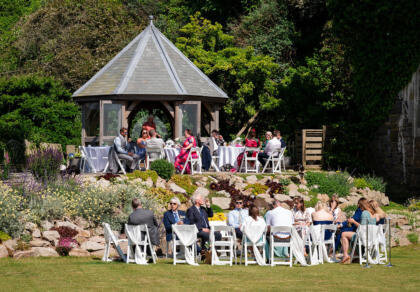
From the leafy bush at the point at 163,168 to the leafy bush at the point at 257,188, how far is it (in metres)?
2.17

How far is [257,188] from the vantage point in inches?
723

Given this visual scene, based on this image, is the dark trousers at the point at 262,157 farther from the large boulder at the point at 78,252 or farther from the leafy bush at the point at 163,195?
the large boulder at the point at 78,252

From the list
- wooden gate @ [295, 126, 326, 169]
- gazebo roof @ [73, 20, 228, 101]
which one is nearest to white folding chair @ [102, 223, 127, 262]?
gazebo roof @ [73, 20, 228, 101]

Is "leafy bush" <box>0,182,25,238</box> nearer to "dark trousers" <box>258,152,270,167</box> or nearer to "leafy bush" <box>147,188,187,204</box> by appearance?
"leafy bush" <box>147,188,187,204</box>

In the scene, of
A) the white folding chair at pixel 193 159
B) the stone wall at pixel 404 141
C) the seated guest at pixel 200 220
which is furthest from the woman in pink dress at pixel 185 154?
the seated guest at pixel 200 220

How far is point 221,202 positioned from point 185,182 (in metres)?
1.24

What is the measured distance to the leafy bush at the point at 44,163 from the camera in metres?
16.1

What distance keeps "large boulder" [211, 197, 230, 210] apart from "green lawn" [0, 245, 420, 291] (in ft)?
19.5

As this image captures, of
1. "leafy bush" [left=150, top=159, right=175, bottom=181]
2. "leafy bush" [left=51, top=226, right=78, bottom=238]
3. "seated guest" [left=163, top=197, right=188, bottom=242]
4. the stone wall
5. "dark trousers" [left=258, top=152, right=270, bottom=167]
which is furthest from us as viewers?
the stone wall

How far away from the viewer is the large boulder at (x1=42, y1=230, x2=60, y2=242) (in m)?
12.6

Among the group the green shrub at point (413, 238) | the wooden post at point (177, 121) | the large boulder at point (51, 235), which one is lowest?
the green shrub at point (413, 238)

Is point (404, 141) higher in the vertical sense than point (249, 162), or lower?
higher

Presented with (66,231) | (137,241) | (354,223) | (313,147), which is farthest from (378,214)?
(313,147)

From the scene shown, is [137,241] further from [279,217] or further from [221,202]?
[221,202]
